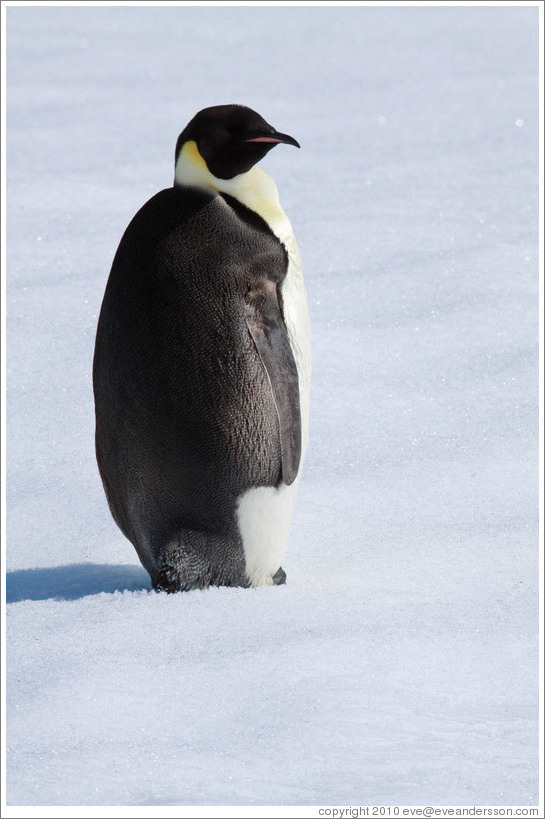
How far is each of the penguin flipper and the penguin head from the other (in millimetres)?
238

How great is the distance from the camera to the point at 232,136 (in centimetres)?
224

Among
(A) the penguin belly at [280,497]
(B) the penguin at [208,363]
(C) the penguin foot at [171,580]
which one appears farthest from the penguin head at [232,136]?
(C) the penguin foot at [171,580]

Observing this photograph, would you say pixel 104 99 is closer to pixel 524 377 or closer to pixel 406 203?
pixel 406 203

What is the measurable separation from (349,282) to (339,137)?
5.77 ft

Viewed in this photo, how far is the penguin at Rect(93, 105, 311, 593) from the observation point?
2201mm

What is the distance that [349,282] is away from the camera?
408 centimetres

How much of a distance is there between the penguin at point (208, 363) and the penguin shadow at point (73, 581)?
126 millimetres

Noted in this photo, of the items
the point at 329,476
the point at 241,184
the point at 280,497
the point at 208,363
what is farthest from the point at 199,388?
the point at 329,476

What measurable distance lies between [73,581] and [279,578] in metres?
0.40

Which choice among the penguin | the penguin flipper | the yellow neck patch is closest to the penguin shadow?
the penguin

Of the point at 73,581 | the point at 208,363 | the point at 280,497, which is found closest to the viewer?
the point at 208,363

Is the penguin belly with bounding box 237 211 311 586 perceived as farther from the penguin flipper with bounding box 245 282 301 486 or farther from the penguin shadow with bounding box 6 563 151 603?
the penguin shadow with bounding box 6 563 151 603

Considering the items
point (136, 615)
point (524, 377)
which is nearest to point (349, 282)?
point (524, 377)

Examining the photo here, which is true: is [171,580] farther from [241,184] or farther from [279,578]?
[241,184]
